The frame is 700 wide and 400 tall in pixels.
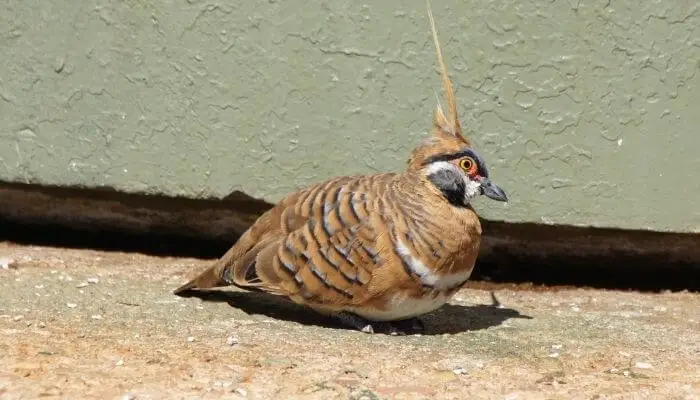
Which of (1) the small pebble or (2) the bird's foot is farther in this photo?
(1) the small pebble

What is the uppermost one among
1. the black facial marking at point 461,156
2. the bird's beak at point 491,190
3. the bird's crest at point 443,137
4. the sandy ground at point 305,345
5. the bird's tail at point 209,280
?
the bird's crest at point 443,137

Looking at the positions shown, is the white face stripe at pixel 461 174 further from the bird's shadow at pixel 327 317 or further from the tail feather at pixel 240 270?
the tail feather at pixel 240 270

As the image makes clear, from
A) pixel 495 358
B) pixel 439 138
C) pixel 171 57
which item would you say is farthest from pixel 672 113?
pixel 171 57

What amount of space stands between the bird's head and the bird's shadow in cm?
57

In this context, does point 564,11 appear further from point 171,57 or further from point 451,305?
point 171,57

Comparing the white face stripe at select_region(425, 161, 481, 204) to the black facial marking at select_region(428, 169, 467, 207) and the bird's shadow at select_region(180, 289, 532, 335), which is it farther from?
the bird's shadow at select_region(180, 289, 532, 335)

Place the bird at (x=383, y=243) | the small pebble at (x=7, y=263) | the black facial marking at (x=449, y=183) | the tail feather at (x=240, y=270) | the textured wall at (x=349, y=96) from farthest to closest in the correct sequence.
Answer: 1. the small pebble at (x=7, y=263)
2. the textured wall at (x=349, y=96)
3. the tail feather at (x=240, y=270)
4. the black facial marking at (x=449, y=183)
5. the bird at (x=383, y=243)

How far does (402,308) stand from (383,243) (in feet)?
0.91

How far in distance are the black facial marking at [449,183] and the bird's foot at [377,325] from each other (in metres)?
0.58

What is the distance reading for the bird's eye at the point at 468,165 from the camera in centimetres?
511

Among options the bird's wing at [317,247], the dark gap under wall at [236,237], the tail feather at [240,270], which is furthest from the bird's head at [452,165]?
the dark gap under wall at [236,237]

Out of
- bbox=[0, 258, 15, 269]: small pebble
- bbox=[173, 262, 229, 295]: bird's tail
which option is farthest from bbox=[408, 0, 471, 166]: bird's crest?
bbox=[0, 258, 15, 269]: small pebble

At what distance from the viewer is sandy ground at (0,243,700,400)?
434 centimetres

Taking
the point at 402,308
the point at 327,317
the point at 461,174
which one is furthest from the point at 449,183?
the point at 327,317
